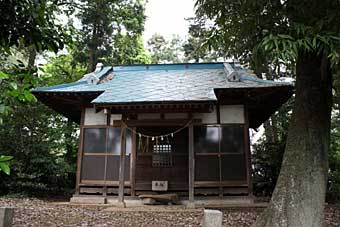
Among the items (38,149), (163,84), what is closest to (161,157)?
(163,84)

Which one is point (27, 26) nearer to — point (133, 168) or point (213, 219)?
point (213, 219)

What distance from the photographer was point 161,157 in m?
10.3

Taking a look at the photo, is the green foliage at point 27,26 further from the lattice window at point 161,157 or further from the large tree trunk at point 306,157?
the lattice window at point 161,157

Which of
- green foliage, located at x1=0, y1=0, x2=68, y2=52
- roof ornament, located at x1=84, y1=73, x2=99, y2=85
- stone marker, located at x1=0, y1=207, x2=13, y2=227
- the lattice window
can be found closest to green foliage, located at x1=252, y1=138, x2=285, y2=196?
the lattice window

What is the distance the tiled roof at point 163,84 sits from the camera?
28.6 ft

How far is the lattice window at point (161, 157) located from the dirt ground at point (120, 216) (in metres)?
1.98

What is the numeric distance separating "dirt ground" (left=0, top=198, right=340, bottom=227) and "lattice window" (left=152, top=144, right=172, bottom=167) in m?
1.98

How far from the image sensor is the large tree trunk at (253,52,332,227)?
4961 mm

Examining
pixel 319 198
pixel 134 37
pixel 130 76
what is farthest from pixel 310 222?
pixel 134 37

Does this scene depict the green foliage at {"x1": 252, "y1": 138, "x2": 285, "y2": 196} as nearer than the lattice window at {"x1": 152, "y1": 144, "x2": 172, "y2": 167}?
No

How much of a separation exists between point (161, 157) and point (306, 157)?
5821 mm

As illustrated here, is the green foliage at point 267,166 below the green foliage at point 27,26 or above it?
below

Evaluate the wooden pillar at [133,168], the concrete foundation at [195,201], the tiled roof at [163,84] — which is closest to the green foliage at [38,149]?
the concrete foundation at [195,201]

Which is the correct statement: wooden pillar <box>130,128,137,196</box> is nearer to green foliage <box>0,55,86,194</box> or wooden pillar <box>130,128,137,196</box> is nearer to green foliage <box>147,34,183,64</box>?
green foliage <box>0,55,86,194</box>
